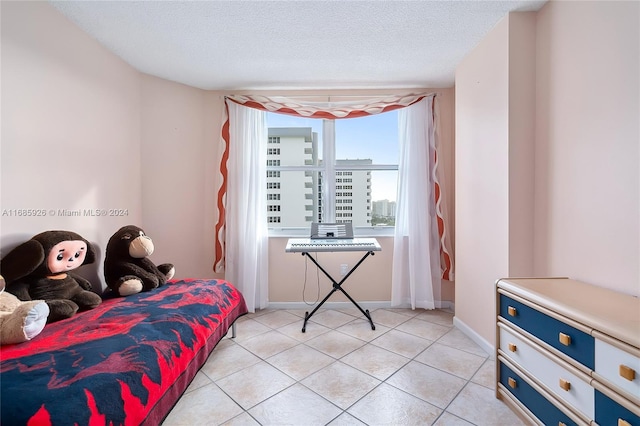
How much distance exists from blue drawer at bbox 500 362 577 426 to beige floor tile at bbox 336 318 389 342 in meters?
1.01

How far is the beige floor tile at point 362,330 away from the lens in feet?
7.79

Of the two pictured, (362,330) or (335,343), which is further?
(362,330)

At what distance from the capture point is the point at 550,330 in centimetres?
125

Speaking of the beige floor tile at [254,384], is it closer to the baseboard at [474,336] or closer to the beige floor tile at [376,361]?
the beige floor tile at [376,361]

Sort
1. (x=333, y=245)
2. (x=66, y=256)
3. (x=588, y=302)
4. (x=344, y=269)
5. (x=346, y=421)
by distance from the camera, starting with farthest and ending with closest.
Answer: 1. (x=344, y=269)
2. (x=333, y=245)
3. (x=66, y=256)
4. (x=346, y=421)
5. (x=588, y=302)

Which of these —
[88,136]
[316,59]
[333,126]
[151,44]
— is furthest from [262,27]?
[88,136]

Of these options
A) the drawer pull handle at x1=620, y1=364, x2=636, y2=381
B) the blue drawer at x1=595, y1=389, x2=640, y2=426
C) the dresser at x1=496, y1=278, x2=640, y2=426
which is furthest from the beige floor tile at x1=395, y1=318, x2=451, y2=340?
the drawer pull handle at x1=620, y1=364, x2=636, y2=381

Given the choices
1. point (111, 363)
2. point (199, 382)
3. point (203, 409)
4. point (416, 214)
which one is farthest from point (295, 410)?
point (416, 214)

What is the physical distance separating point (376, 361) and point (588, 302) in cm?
129

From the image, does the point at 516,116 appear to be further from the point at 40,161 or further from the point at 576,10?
the point at 40,161

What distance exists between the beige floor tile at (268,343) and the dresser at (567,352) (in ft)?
4.80

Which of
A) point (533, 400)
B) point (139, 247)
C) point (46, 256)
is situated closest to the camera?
point (533, 400)

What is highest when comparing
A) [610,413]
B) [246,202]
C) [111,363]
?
[246,202]
